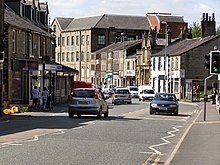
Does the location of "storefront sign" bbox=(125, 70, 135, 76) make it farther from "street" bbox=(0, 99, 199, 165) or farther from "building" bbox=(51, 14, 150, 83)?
"street" bbox=(0, 99, 199, 165)

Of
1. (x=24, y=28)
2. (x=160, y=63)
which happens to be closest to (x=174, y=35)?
(x=160, y=63)

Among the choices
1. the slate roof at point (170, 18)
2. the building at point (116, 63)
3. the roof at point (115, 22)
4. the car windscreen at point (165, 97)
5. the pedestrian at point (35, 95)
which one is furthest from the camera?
the roof at point (115, 22)

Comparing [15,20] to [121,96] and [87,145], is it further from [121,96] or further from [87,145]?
[87,145]

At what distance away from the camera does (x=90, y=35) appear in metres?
128

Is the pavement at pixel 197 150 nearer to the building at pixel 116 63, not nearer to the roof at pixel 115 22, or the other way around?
the building at pixel 116 63

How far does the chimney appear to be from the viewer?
3147 inches

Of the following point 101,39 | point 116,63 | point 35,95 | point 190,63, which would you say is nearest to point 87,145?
point 35,95

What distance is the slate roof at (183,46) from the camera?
79062 millimetres

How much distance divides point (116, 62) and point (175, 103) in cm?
7188

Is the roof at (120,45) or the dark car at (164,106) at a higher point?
the roof at (120,45)

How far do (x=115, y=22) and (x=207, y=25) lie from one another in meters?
53.0

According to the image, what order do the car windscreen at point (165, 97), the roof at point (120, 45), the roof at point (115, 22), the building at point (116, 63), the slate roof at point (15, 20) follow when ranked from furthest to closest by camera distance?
the roof at point (115, 22) → the roof at point (120, 45) → the building at point (116, 63) → the slate roof at point (15, 20) → the car windscreen at point (165, 97)

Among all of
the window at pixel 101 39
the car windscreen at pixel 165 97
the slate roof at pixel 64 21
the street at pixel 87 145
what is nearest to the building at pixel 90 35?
the window at pixel 101 39

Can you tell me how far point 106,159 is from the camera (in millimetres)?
15008
